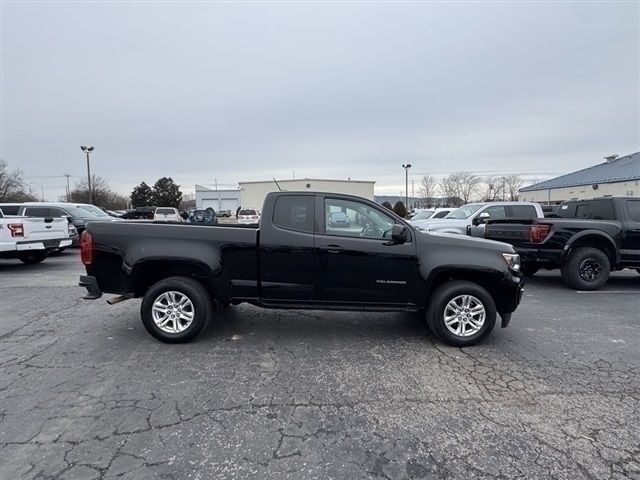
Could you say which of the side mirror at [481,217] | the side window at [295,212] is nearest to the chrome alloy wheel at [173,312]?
the side window at [295,212]

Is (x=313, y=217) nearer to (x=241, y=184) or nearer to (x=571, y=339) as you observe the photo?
(x=571, y=339)

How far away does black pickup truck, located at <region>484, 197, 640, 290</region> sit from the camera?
8.05m

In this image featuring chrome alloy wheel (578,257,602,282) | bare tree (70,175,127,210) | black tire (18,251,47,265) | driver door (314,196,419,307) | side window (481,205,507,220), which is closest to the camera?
driver door (314,196,419,307)

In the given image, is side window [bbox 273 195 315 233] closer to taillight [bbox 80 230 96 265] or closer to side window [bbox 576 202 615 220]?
taillight [bbox 80 230 96 265]

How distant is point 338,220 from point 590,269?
6.42 m

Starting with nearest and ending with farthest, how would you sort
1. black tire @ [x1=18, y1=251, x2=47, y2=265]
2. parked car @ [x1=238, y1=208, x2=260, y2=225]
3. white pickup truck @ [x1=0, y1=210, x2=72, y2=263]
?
white pickup truck @ [x1=0, y1=210, x2=72, y2=263] < black tire @ [x1=18, y1=251, x2=47, y2=265] < parked car @ [x1=238, y1=208, x2=260, y2=225]

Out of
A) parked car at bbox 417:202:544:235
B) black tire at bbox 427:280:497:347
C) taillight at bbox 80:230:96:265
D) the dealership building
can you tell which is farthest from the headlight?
the dealership building

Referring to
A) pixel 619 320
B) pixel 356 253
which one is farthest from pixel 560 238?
pixel 356 253

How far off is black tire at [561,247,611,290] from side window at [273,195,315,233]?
243 inches

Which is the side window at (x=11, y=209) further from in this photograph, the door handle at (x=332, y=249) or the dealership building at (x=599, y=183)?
the dealership building at (x=599, y=183)

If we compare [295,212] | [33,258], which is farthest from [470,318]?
[33,258]

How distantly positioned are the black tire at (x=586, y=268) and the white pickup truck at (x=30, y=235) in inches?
504

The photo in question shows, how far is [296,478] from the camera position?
2.49 m

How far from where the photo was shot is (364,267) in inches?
188
